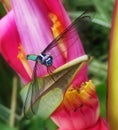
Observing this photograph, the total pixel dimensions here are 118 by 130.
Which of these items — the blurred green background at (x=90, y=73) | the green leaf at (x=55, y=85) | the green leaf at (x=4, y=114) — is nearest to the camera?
the green leaf at (x=55, y=85)

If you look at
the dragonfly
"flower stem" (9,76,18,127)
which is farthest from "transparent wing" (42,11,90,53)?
"flower stem" (9,76,18,127)

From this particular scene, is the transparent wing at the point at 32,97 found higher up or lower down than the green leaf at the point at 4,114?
higher up

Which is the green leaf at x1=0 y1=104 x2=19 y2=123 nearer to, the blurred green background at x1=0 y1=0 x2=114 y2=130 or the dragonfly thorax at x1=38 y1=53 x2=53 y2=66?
the blurred green background at x1=0 y1=0 x2=114 y2=130

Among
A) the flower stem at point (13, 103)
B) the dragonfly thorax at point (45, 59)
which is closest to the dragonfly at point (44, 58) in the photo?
the dragonfly thorax at point (45, 59)

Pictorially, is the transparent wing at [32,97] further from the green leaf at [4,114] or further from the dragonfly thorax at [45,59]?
the green leaf at [4,114]

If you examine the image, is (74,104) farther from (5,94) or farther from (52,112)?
(5,94)

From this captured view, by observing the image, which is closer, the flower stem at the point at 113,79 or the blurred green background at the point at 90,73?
the flower stem at the point at 113,79

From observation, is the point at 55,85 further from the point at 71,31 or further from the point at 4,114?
the point at 4,114

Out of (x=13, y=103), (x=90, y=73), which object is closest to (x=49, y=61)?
(x=13, y=103)
